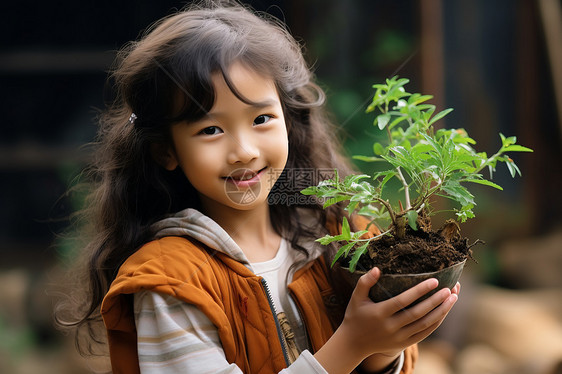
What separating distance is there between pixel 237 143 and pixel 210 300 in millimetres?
234

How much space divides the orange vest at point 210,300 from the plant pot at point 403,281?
161 mm

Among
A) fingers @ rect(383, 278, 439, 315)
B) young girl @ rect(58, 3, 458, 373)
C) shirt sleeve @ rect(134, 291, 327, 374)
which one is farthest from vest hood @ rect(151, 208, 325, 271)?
fingers @ rect(383, 278, 439, 315)

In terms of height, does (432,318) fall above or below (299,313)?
above

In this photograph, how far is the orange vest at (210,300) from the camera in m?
0.85

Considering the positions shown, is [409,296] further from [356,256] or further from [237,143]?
[237,143]

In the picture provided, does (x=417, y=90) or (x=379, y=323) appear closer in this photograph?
(x=379, y=323)

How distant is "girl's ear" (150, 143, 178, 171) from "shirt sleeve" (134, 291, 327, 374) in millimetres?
223

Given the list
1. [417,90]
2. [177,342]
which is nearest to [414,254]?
[177,342]

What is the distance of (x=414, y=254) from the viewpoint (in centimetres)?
80

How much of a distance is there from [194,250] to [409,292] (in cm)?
34

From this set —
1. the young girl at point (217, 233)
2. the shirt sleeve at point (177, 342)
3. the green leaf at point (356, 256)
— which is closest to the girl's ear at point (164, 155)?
the young girl at point (217, 233)

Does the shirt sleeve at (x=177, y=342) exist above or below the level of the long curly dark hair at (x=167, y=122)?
below

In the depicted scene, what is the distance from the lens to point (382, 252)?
82cm

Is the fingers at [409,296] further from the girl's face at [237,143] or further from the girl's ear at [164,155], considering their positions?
the girl's ear at [164,155]
